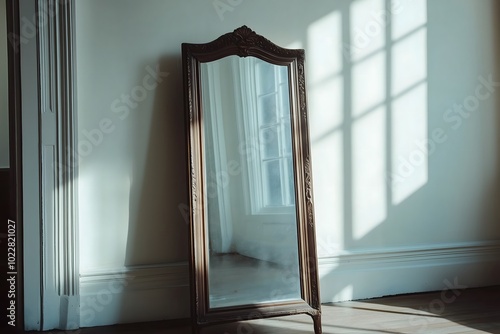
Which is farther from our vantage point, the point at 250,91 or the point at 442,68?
the point at 442,68

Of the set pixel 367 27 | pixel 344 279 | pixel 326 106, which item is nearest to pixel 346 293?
pixel 344 279

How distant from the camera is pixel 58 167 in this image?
2.79 metres

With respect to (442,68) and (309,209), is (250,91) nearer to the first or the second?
(309,209)

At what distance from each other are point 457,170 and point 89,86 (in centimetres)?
257

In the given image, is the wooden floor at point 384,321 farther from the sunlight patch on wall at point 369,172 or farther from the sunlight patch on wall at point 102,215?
the sunlight patch on wall at point 369,172

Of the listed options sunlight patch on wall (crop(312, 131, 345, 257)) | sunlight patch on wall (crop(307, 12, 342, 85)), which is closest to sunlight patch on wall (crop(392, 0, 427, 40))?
sunlight patch on wall (crop(307, 12, 342, 85))

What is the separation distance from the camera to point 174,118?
3.01 meters

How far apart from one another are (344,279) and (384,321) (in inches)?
19.9

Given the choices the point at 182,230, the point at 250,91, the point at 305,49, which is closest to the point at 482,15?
the point at 305,49

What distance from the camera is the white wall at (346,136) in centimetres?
291

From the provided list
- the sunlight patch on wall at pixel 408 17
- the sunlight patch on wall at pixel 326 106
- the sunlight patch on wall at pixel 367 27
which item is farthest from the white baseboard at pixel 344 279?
the sunlight patch on wall at pixel 408 17

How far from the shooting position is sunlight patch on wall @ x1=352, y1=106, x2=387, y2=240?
10.9 feet

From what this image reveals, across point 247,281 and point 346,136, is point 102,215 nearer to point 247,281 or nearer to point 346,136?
point 247,281

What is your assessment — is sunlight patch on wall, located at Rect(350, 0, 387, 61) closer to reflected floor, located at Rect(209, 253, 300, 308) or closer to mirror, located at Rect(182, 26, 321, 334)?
mirror, located at Rect(182, 26, 321, 334)
